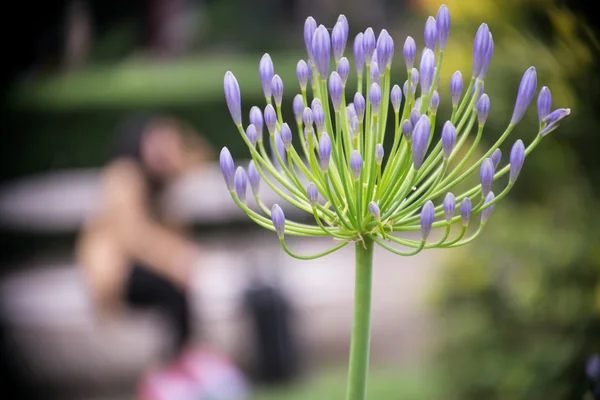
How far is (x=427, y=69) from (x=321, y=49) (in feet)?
0.28

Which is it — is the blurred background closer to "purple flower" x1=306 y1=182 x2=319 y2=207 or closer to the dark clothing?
the dark clothing

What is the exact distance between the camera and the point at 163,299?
386 cm

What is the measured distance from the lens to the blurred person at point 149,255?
3.62m

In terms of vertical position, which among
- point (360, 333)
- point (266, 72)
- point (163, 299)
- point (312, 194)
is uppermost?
point (266, 72)

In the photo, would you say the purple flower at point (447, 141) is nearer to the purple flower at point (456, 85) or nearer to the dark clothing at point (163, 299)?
the purple flower at point (456, 85)

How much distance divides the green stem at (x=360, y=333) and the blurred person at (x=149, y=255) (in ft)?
10.2

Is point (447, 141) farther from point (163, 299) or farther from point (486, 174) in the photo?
point (163, 299)

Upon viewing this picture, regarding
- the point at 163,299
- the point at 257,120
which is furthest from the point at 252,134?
the point at 163,299

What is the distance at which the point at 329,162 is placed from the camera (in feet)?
2.00

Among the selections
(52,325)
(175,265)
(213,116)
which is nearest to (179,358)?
(175,265)

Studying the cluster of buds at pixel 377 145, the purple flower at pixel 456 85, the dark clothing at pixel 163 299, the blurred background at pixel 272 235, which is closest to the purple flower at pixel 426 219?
the cluster of buds at pixel 377 145

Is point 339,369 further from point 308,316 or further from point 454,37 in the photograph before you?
point 454,37

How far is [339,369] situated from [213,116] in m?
3.80

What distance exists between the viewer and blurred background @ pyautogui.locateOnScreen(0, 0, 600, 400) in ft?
7.57
